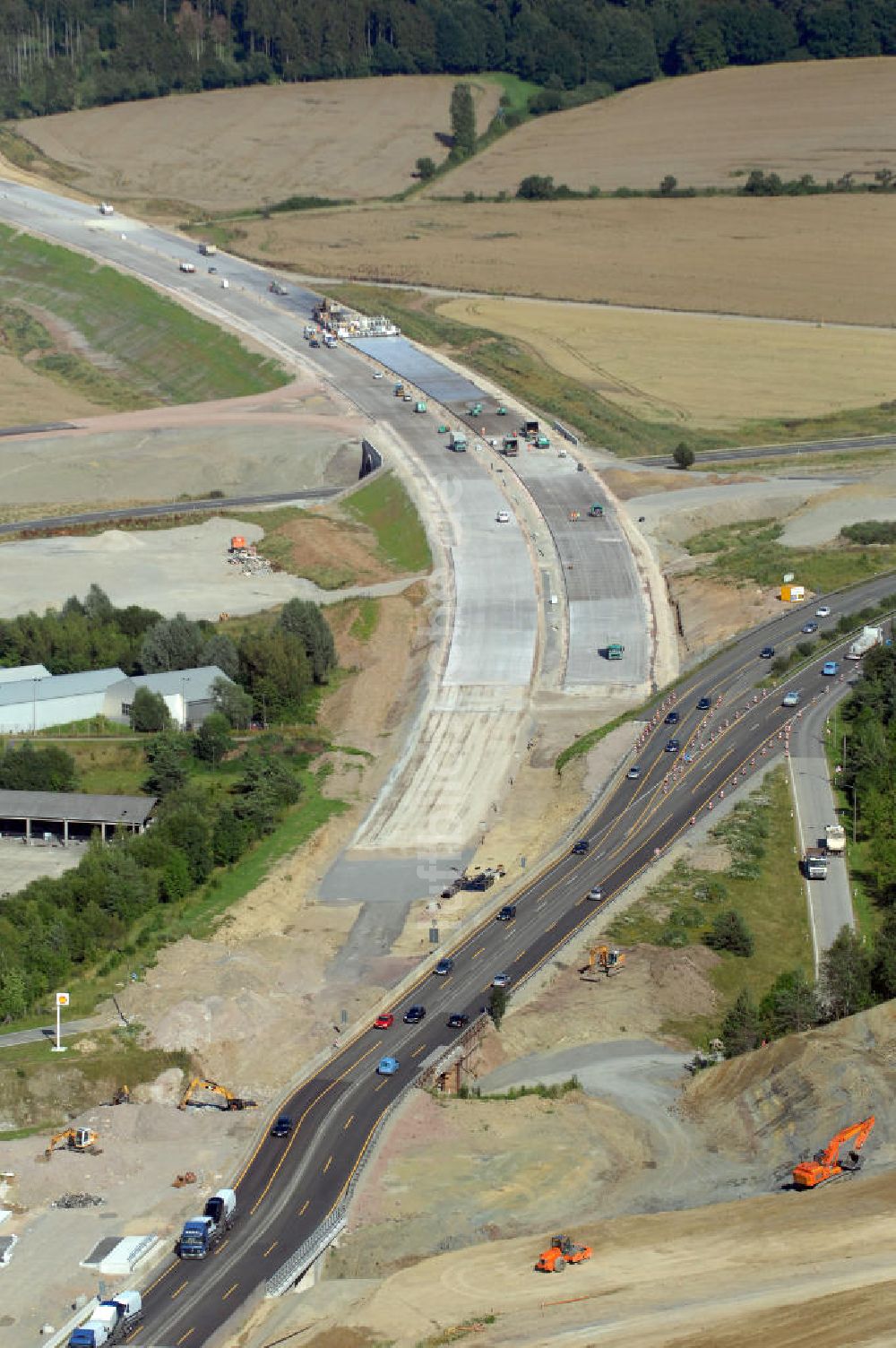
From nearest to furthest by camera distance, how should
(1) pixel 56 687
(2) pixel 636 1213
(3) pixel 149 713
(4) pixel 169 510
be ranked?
1. (2) pixel 636 1213
2. (3) pixel 149 713
3. (1) pixel 56 687
4. (4) pixel 169 510

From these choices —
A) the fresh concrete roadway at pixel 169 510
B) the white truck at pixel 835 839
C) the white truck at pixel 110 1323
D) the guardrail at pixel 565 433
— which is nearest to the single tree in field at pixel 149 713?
the white truck at pixel 835 839

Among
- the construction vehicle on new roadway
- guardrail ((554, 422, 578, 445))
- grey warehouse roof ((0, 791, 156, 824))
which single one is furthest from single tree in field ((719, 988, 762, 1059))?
guardrail ((554, 422, 578, 445))

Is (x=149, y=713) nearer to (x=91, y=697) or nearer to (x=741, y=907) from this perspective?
(x=91, y=697)

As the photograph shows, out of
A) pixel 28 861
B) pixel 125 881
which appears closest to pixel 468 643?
pixel 28 861

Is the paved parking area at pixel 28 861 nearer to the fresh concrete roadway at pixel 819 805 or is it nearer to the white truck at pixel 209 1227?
the white truck at pixel 209 1227

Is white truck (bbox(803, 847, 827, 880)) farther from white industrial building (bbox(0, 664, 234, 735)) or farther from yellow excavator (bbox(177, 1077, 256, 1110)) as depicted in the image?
white industrial building (bbox(0, 664, 234, 735))

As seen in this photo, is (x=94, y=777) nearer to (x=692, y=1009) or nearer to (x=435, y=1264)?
(x=692, y=1009)
